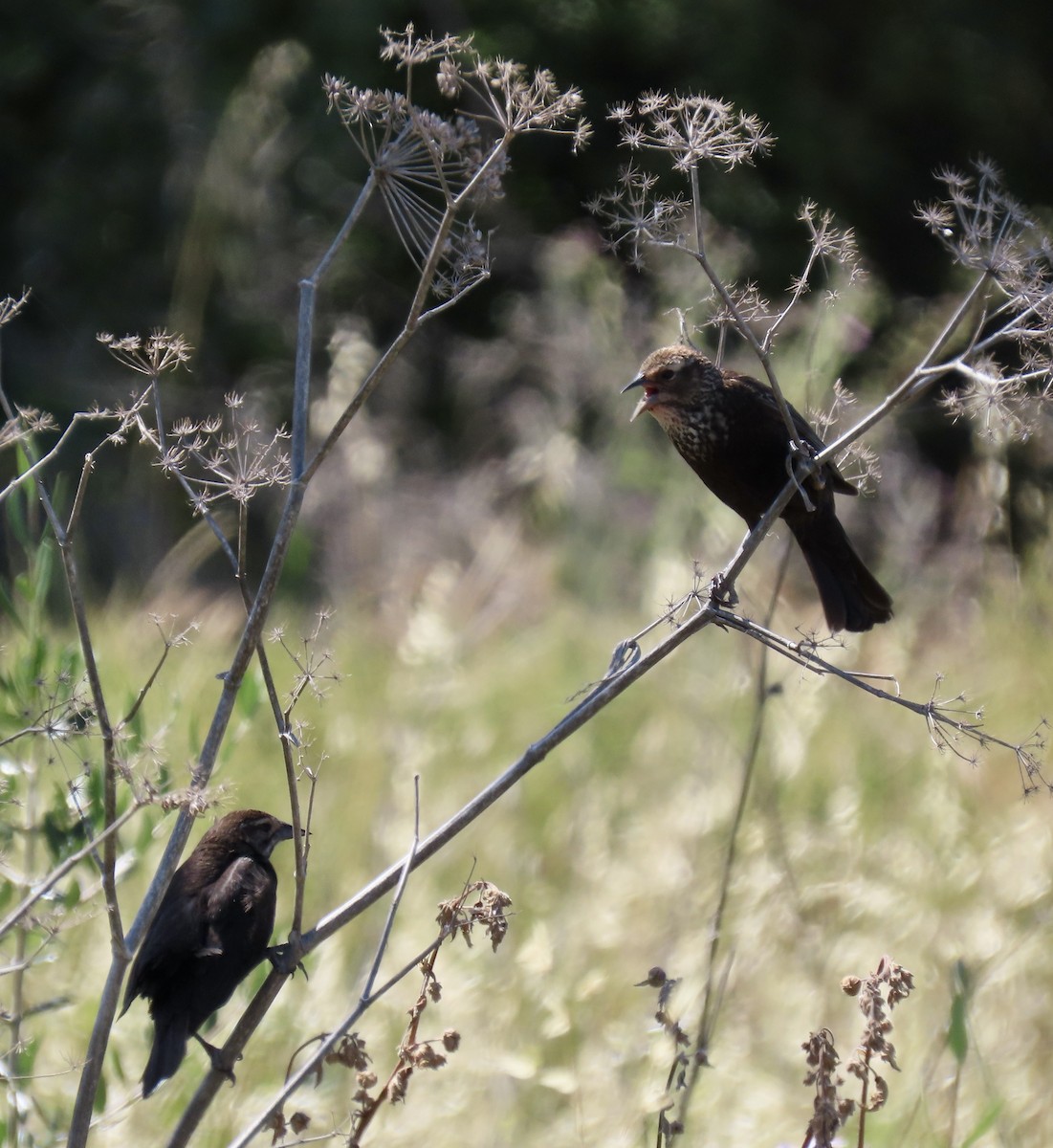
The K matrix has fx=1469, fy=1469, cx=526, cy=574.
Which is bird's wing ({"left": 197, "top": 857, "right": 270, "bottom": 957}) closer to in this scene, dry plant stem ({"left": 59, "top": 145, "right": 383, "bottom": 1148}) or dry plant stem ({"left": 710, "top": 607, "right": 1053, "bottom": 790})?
dry plant stem ({"left": 59, "top": 145, "right": 383, "bottom": 1148})

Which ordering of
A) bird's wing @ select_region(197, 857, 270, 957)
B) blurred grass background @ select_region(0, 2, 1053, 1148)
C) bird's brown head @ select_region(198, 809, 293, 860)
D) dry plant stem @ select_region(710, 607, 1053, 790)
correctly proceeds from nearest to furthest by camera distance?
Answer: dry plant stem @ select_region(710, 607, 1053, 790) < bird's wing @ select_region(197, 857, 270, 957) < bird's brown head @ select_region(198, 809, 293, 860) < blurred grass background @ select_region(0, 2, 1053, 1148)

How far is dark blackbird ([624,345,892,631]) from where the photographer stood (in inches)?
129

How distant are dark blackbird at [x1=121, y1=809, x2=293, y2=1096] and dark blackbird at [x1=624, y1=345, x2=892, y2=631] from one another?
1.26m

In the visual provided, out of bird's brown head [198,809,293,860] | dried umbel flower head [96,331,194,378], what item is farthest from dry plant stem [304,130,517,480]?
bird's brown head [198,809,293,860]

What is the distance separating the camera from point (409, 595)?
24.6 feet

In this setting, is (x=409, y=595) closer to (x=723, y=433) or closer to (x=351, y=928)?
(x=351, y=928)

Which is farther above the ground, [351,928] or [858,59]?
[858,59]

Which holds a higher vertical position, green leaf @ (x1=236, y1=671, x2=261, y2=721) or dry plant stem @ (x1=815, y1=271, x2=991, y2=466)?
green leaf @ (x1=236, y1=671, x2=261, y2=721)

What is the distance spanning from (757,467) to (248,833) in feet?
4.48

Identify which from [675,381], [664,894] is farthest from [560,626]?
[675,381]

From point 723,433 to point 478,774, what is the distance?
5.48 ft

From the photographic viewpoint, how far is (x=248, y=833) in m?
2.94

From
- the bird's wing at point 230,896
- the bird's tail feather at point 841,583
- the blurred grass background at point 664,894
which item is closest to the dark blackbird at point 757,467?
the bird's tail feather at point 841,583

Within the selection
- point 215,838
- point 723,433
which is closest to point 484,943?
point 215,838
